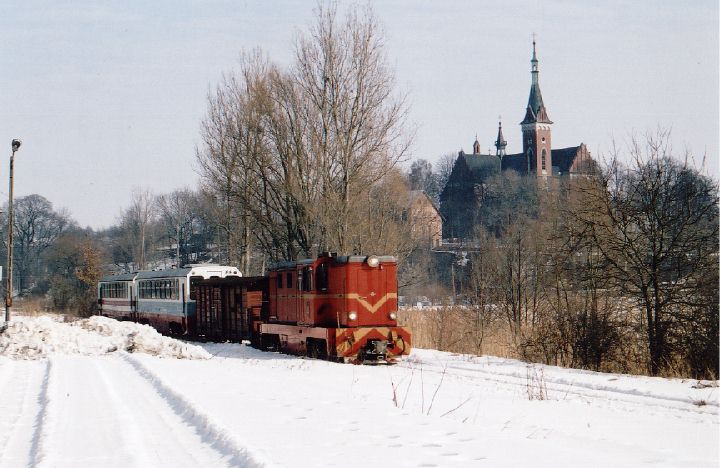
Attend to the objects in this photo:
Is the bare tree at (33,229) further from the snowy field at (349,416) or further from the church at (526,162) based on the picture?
the snowy field at (349,416)

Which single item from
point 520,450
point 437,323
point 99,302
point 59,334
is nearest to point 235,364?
point 59,334

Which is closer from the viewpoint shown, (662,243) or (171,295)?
(662,243)

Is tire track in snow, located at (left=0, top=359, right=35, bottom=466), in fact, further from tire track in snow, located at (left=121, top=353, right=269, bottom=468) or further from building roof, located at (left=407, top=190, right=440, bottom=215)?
building roof, located at (left=407, top=190, right=440, bottom=215)

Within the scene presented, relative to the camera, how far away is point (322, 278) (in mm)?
22578

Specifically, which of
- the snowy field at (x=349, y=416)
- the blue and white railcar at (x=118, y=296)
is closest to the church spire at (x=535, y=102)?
the blue and white railcar at (x=118, y=296)

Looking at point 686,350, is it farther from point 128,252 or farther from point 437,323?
point 128,252

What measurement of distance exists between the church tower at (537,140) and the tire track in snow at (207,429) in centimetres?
11966

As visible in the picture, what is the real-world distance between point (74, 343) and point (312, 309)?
817 cm

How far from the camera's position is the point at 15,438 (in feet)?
35.7

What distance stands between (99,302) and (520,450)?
4839cm

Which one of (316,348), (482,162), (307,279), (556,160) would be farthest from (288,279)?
(556,160)

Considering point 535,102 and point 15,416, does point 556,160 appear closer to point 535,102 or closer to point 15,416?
point 535,102

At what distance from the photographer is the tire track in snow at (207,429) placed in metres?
8.57

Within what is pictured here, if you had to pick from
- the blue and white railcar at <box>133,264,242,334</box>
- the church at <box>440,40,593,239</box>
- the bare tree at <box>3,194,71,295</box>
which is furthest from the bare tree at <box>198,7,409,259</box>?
the church at <box>440,40,593,239</box>
